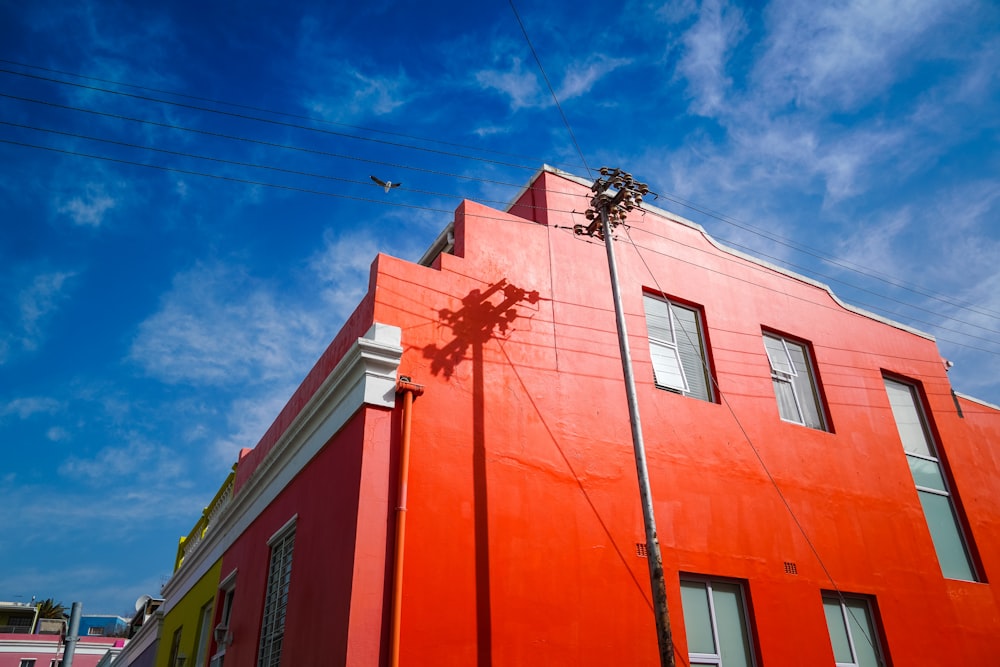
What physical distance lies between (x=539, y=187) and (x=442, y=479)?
5.05m

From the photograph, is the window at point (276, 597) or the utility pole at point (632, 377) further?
the window at point (276, 597)

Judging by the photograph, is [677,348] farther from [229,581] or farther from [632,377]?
[229,581]

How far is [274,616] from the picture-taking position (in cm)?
1001

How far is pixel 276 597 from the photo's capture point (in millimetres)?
10117

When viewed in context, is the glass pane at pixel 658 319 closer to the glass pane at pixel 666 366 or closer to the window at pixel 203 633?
the glass pane at pixel 666 366

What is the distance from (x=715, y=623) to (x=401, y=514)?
4280 mm

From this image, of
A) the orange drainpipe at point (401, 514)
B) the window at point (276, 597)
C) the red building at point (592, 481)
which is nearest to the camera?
the orange drainpipe at point (401, 514)

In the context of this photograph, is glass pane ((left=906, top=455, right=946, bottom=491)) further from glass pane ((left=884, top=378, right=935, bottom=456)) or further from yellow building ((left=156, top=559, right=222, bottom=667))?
yellow building ((left=156, top=559, right=222, bottom=667))

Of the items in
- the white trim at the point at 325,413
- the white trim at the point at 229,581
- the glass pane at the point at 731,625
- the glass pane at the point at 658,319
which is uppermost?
the glass pane at the point at 658,319

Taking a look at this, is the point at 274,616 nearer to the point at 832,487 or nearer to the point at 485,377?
the point at 485,377

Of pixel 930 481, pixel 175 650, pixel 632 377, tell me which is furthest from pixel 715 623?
pixel 175 650

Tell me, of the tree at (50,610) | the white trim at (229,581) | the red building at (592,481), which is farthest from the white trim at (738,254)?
the tree at (50,610)

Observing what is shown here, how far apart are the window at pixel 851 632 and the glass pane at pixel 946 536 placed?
2.26 m

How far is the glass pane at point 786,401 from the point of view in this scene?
1221 centimetres
